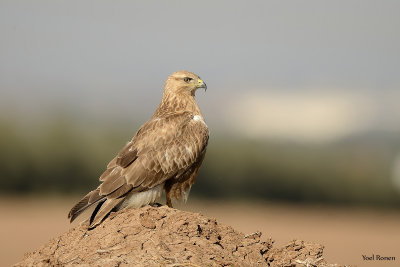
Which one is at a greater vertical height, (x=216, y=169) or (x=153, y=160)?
(x=216, y=169)

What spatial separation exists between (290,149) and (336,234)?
75.4 feet

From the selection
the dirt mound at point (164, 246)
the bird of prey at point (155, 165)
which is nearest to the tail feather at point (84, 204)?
the bird of prey at point (155, 165)

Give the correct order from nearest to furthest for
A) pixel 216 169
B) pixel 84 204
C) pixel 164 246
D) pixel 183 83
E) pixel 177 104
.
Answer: pixel 164 246 → pixel 84 204 → pixel 177 104 → pixel 183 83 → pixel 216 169

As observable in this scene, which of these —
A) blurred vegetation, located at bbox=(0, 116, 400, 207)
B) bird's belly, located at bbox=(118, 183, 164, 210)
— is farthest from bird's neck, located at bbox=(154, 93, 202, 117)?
blurred vegetation, located at bbox=(0, 116, 400, 207)

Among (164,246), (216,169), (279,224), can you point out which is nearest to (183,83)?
(164,246)

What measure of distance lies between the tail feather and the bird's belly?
38 cm

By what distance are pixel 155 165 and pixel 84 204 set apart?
1.15 meters

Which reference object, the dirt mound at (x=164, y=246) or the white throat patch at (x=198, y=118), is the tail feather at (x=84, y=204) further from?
the white throat patch at (x=198, y=118)

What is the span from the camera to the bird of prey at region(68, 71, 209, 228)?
10.5 metres

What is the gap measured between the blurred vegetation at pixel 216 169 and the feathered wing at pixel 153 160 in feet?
79.7

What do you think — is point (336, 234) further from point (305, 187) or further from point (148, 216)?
point (148, 216)

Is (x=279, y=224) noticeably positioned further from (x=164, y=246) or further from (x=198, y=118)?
(x=164, y=246)

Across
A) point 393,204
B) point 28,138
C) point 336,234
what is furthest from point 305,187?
point 28,138

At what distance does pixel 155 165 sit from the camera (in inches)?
431
